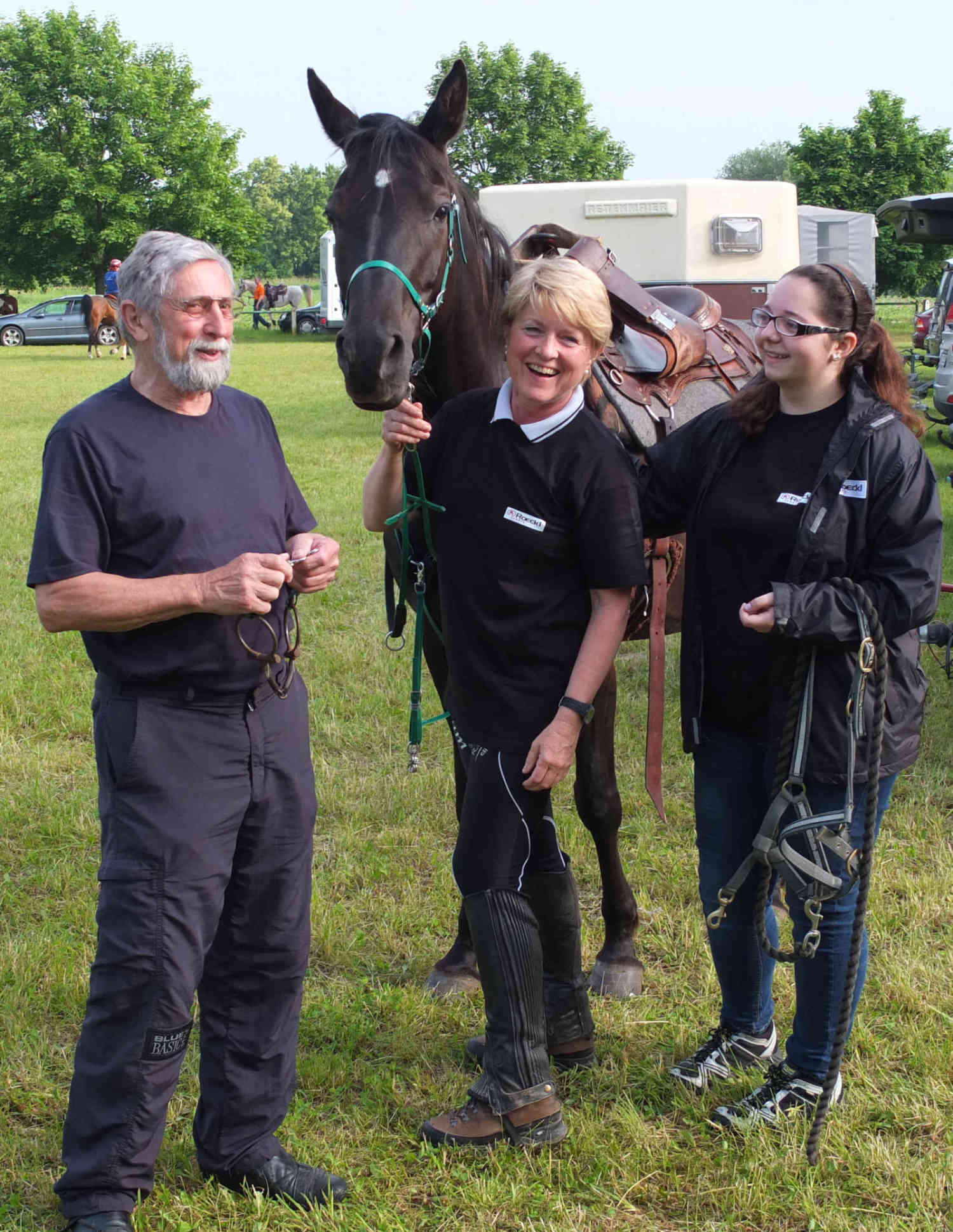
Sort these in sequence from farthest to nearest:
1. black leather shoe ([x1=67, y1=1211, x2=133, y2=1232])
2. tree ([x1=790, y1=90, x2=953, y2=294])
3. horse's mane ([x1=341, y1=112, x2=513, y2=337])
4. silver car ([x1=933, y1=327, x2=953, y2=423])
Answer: tree ([x1=790, y1=90, x2=953, y2=294]) → silver car ([x1=933, y1=327, x2=953, y2=423]) → horse's mane ([x1=341, y1=112, x2=513, y2=337]) → black leather shoe ([x1=67, y1=1211, x2=133, y2=1232])

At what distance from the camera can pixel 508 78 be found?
5522 centimetres

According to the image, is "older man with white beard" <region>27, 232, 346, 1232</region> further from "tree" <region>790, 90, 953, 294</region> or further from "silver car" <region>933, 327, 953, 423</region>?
"tree" <region>790, 90, 953, 294</region>

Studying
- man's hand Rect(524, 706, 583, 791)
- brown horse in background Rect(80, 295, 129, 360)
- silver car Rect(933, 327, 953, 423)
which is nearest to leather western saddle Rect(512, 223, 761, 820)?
man's hand Rect(524, 706, 583, 791)

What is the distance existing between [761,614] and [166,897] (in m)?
1.34

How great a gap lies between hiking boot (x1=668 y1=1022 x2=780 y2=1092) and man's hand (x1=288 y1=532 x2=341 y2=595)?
5.27 feet

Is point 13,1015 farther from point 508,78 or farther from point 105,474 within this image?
point 508,78

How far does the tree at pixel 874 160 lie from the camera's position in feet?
131

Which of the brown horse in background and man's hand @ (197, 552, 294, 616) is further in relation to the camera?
the brown horse in background

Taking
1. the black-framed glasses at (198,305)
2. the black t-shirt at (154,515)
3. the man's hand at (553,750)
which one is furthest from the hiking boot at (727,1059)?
the black-framed glasses at (198,305)

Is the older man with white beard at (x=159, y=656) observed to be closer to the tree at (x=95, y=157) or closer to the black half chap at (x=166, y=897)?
the black half chap at (x=166, y=897)

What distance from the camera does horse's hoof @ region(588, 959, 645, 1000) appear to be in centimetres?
359

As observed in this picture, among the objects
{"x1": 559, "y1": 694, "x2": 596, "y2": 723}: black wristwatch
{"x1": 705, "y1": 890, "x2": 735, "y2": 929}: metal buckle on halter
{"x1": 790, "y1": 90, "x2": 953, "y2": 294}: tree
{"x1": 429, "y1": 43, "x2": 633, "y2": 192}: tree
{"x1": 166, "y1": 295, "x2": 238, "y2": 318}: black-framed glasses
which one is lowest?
{"x1": 705, "y1": 890, "x2": 735, "y2": 929}: metal buckle on halter

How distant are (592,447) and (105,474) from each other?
3.42 feet

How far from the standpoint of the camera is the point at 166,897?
7.81 ft
